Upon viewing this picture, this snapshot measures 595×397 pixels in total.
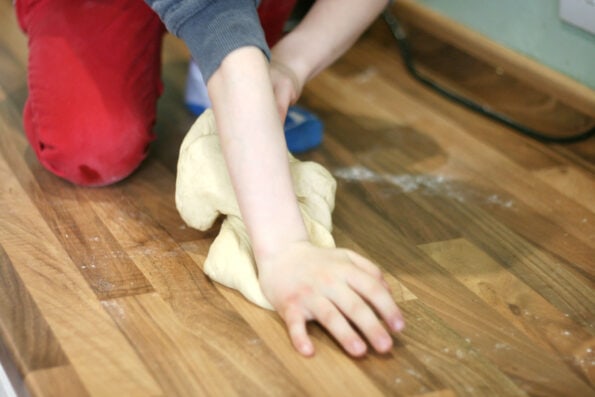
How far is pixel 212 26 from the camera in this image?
36.6 inches

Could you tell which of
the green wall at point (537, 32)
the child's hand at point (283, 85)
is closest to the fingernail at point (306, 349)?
the child's hand at point (283, 85)

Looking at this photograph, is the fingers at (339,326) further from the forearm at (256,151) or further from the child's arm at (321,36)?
the child's arm at (321,36)

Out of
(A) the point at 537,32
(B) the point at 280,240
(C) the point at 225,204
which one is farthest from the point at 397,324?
(A) the point at 537,32

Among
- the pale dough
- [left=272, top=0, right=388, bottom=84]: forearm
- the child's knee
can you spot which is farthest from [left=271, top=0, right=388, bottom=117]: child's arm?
the child's knee

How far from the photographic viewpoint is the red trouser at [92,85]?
3.84ft

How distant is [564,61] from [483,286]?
0.51 meters

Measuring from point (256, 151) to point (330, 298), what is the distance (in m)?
0.17

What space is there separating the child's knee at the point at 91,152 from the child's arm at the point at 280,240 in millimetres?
282

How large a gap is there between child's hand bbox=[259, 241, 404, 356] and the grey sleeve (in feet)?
0.70

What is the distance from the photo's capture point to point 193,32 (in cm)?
94

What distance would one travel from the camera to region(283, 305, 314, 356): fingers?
0.86 metres

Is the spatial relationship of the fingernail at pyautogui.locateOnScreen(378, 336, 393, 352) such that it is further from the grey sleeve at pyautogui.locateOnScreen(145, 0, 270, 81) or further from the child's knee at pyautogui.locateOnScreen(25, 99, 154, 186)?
the child's knee at pyautogui.locateOnScreen(25, 99, 154, 186)

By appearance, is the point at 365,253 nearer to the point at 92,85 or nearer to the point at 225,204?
the point at 225,204

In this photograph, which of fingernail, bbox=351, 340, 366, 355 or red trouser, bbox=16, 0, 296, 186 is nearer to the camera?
fingernail, bbox=351, 340, 366, 355
